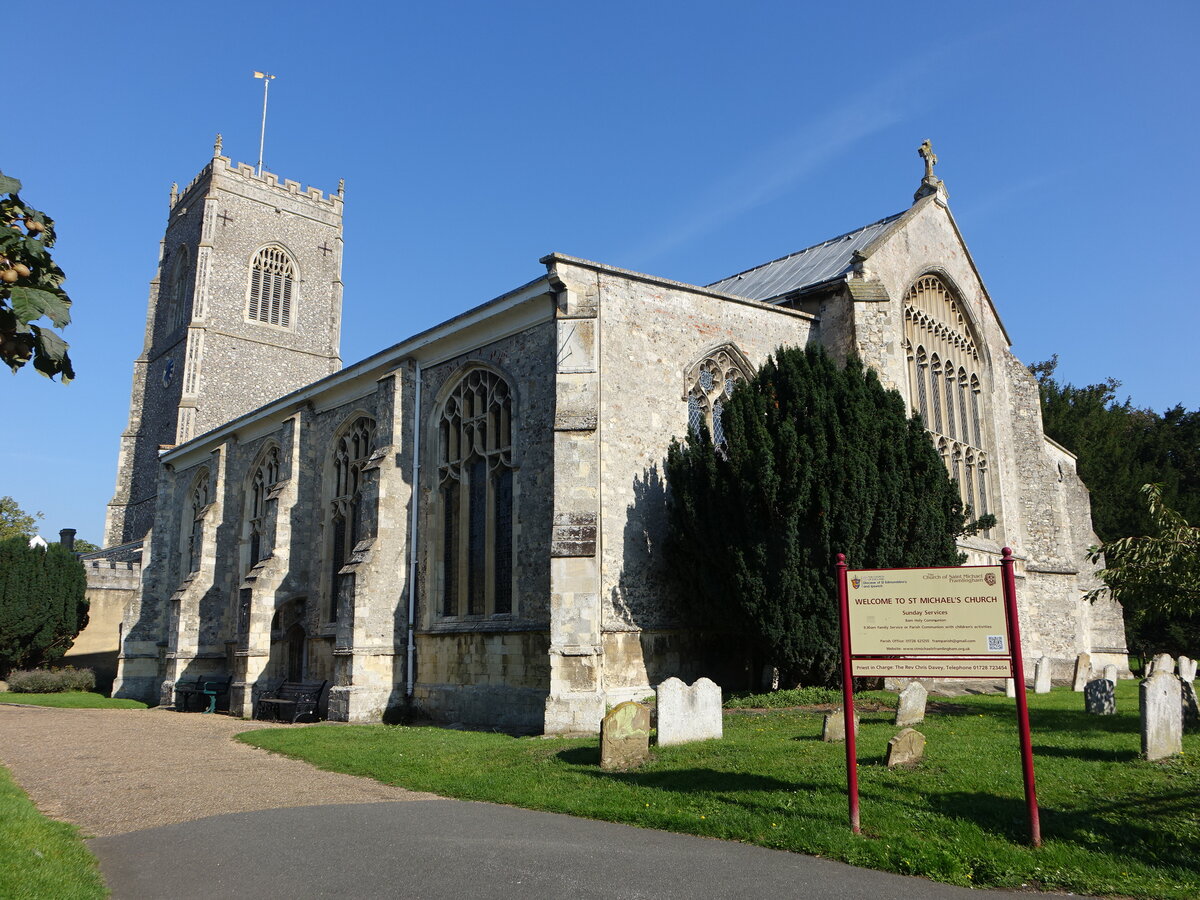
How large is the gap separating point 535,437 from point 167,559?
70.3 ft

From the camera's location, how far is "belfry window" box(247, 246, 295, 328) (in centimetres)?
4772

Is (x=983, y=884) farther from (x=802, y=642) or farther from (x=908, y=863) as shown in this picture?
(x=802, y=642)

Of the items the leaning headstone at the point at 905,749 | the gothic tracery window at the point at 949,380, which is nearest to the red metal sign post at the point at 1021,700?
the leaning headstone at the point at 905,749

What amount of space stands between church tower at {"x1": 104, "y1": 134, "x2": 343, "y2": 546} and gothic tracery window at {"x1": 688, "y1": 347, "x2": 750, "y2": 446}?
33.0 m

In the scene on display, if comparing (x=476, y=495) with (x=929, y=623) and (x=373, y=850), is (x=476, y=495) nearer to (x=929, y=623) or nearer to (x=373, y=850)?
(x=373, y=850)

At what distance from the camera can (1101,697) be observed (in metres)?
12.5

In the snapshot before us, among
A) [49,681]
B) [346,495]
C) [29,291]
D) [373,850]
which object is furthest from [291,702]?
[29,291]

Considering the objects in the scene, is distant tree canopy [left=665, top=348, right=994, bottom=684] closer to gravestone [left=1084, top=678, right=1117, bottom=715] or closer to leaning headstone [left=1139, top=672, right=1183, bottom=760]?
gravestone [left=1084, top=678, right=1117, bottom=715]

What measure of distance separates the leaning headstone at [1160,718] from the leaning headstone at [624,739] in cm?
512

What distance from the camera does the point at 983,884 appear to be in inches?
236

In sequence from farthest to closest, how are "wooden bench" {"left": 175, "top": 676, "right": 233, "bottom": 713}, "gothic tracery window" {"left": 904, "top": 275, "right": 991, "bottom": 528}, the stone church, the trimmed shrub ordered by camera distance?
the trimmed shrub < "wooden bench" {"left": 175, "top": 676, "right": 233, "bottom": 713} < "gothic tracery window" {"left": 904, "top": 275, "right": 991, "bottom": 528} < the stone church

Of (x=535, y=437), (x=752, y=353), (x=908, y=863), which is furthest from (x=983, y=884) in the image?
(x=752, y=353)

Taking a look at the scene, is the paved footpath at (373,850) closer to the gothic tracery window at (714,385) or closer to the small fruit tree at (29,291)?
the small fruit tree at (29,291)

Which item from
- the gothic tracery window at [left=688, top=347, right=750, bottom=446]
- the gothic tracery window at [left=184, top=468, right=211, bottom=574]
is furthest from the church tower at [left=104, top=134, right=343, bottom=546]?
the gothic tracery window at [left=688, top=347, right=750, bottom=446]
